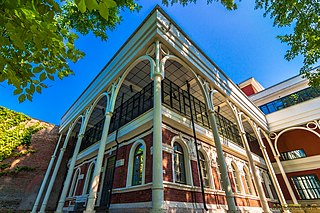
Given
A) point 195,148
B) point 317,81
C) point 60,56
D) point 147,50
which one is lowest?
point 60,56

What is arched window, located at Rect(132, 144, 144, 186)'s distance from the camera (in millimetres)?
7480

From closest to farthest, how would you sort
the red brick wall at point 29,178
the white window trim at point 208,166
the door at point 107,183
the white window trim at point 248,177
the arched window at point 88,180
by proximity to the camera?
the white window trim at point 208,166 → the door at point 107,183 → the arched window at point 88,180 → the white window trim at point 248,177 → the red brick wall at point 29,178

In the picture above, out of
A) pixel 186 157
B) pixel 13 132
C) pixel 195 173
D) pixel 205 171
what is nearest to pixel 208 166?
pixel 205 171

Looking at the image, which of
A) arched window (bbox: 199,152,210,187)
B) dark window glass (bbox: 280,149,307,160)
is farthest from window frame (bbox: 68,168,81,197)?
dark window glass (bbox: 280,149,307,160)

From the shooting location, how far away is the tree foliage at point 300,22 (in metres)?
6.99

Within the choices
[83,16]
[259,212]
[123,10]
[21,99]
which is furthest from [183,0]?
[259,212]

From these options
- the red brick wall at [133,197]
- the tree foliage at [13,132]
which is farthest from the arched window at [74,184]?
the red brick wall at [133,197]

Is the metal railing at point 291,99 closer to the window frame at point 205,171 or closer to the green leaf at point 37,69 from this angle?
the window frame at point 205,171

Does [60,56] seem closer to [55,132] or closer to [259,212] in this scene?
[259,212]

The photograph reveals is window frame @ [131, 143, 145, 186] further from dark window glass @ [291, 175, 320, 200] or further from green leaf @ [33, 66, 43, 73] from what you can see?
dark window glass @ [291, 175, 320, 200]

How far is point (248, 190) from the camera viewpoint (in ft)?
35.7

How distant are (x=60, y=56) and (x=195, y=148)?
7.51 meters

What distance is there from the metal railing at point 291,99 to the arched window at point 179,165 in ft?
43.2

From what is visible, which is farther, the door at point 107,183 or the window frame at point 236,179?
the window frame at point 236,179
